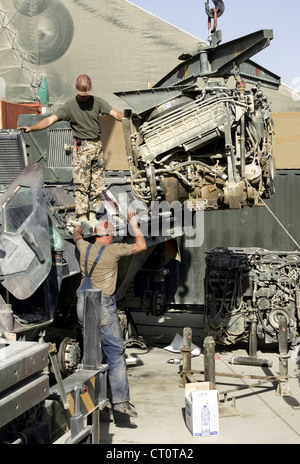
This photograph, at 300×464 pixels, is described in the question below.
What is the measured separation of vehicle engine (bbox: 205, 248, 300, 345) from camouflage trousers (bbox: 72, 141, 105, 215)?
2.94 m

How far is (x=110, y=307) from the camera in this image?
271 inches

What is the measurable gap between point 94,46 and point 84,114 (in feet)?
46.2

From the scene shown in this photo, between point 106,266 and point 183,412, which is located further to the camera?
point 183,412

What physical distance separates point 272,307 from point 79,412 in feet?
19.3

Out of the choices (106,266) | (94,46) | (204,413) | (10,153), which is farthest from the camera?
(94,46)

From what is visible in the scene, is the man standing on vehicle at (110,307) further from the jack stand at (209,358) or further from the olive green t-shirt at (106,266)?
the jack stand at (209,358)

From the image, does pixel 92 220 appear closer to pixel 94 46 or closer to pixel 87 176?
pixel 87 176

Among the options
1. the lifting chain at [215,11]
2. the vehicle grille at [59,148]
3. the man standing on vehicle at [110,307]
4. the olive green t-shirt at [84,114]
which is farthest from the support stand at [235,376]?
the lifting chain at [215,11]

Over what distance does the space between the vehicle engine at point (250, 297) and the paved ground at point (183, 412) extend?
521mm

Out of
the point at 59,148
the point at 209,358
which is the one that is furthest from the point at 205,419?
the point at 59,148

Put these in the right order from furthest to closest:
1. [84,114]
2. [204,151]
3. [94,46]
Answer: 1. [94,46]
2. [84,114]
3. [204,151]
